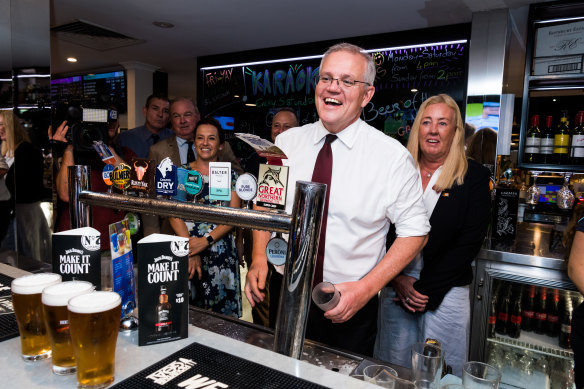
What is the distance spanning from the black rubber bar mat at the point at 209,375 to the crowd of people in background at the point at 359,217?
1.19 ft

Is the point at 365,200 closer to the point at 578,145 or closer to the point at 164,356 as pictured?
the point at 164,356

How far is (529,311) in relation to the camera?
256 cm

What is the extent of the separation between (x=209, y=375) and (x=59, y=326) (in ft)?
0.90

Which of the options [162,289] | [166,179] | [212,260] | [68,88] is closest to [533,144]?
[212,260]

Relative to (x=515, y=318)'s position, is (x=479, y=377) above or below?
above

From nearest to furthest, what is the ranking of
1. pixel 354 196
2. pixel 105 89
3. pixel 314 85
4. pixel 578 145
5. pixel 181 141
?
pixel 354 196, pixel 578 145, pixel 181 141, pixel 314 85, pixel 105 89

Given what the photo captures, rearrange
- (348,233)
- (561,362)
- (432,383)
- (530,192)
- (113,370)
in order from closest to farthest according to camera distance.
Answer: (113,370), (432,383), (348,233), (561,362), (530,192)

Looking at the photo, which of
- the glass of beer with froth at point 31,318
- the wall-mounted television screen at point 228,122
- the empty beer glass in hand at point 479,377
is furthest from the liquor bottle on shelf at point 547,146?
the wall-mounted television screen at point 228,122

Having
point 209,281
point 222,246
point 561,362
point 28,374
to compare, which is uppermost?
point 28,374

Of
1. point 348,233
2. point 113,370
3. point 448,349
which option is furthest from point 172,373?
point 448,349

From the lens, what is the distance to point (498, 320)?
261 cm

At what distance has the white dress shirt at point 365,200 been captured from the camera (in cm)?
147

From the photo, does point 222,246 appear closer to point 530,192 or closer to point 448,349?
point 448,349

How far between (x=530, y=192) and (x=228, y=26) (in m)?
3.26
